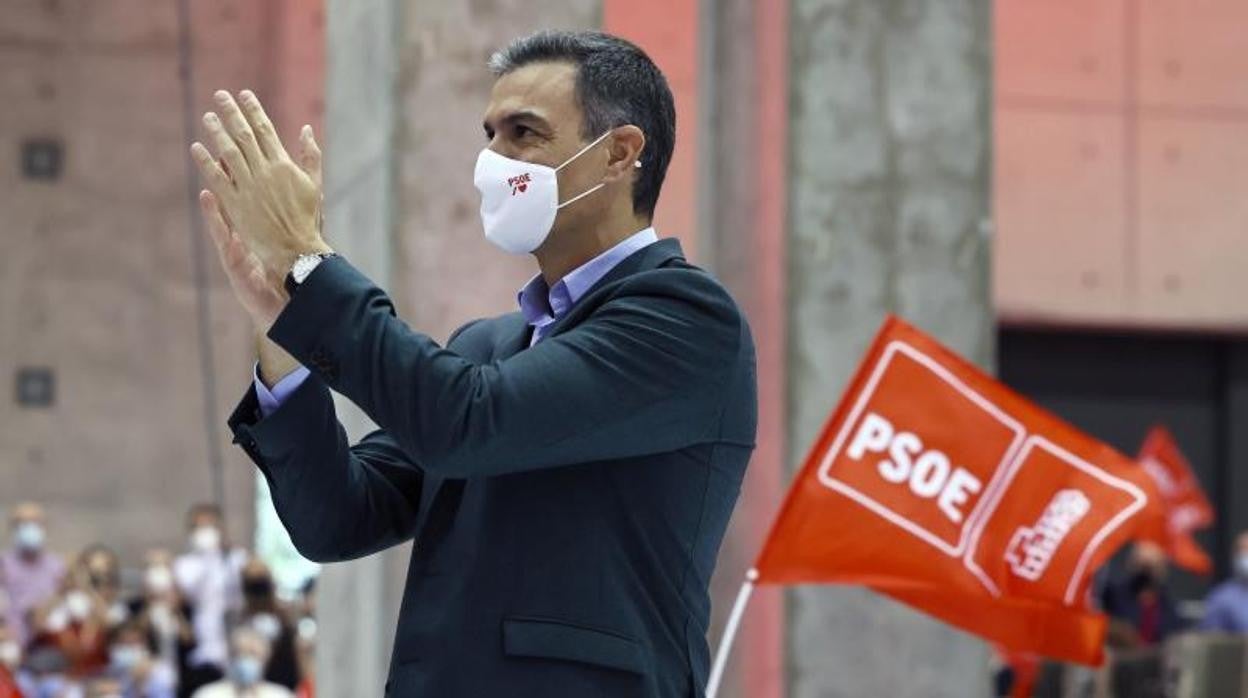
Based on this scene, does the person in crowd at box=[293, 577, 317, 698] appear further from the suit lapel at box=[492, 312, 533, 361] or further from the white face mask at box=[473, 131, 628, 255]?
the white face mask at box=[473, 131, 628, 255]

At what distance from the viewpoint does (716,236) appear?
9.43 m

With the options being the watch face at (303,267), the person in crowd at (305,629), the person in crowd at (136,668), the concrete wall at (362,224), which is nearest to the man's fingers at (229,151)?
the watch face at (303,267)

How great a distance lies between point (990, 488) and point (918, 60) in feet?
8.22

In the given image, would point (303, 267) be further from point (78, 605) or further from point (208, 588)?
point (208, 588)

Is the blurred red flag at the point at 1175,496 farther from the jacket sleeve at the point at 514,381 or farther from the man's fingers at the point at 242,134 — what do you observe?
the man's fingers at the point at 242,134

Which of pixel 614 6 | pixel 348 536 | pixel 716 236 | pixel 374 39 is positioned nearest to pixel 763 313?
pixel 716 236

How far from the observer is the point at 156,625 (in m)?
15.6

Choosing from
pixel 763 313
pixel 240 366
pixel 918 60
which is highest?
pixel 918 60

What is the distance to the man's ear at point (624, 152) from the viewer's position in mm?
2863

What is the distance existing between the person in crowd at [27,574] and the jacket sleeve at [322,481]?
1344cm

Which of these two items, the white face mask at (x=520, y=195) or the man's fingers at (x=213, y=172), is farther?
the white face mask at (x=520, y=195)

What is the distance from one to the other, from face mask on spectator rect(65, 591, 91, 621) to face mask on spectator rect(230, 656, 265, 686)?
Answer: 1115 mm

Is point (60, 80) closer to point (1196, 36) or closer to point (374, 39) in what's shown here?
point (1196, 36)

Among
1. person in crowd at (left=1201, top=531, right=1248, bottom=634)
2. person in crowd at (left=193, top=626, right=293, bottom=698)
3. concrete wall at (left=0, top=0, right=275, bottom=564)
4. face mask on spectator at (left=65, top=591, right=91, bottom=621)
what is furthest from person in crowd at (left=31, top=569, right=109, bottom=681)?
person in crowd at (left=1201, top=531, right=1248, bottom=634)
